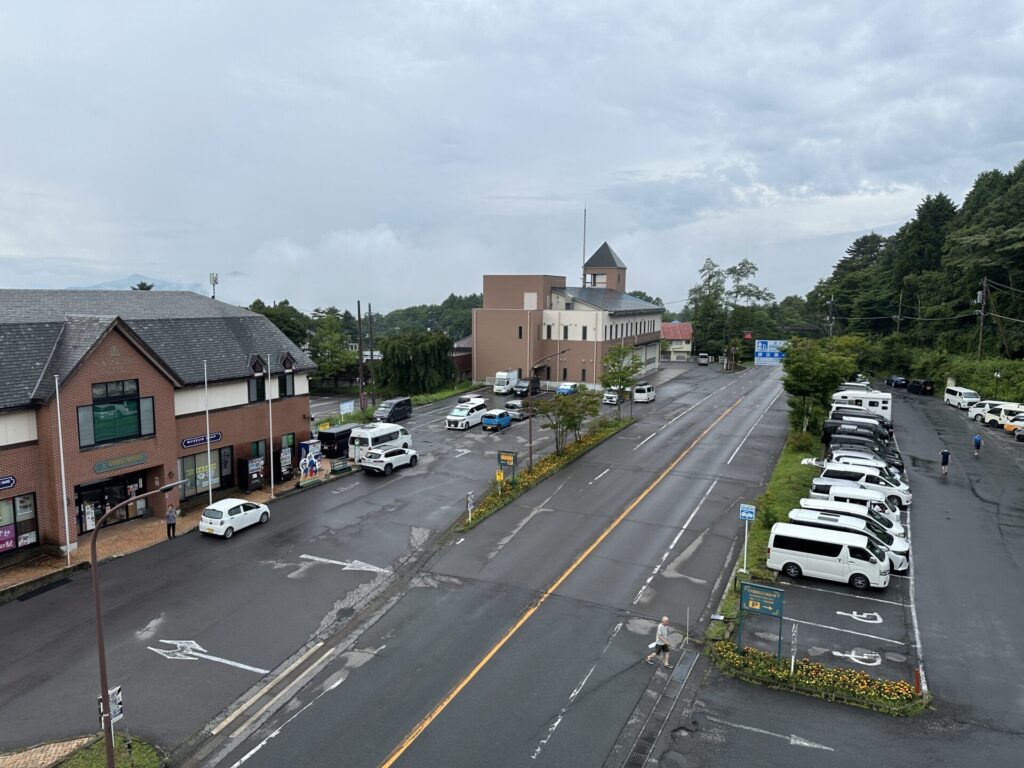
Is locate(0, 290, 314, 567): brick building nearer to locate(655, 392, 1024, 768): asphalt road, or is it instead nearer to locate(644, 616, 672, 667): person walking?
locate(644, 616, 672, 667): person walking

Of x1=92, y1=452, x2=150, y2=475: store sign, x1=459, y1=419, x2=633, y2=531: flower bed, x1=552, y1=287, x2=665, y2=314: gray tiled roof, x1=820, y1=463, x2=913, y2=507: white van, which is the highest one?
x1=552, y1=287, x2=665, y2=314: gray tiled roof

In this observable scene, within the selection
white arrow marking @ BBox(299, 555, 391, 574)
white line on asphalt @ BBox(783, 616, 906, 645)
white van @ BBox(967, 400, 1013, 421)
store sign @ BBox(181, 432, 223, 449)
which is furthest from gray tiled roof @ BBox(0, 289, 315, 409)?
white van @ BBox(967, 400, 1013, 421)

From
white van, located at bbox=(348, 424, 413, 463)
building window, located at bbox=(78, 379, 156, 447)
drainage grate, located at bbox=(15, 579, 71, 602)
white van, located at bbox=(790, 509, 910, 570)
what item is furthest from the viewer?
white van, located at bbox=(348, 424, 413, 463)

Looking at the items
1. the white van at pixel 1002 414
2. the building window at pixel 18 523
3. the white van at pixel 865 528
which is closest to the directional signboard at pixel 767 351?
Answer: the white van at pixel 1002 414

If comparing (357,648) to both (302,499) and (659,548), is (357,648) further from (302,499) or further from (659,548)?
(302,499)

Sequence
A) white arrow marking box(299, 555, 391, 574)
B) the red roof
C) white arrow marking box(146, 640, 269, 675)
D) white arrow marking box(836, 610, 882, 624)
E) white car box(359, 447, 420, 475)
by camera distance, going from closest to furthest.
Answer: white arrow marking box(146, 640, 269, 675) → white arrow marking box(836, 610, 882, 624) → white arrow marking box(299, 555, 391, 574) → white car box(359, 447, 420, 475) → the red roof

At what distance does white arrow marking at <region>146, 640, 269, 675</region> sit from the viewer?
1853cm

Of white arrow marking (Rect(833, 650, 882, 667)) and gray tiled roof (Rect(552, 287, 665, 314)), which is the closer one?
white arrow marking (Rect(833, 650, 882, 667))

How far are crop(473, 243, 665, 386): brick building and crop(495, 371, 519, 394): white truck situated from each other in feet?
12.5

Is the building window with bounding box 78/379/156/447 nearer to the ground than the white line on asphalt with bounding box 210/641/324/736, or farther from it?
farther from it

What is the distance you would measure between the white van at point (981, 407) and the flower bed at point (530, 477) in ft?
103

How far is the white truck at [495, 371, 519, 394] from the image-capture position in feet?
227

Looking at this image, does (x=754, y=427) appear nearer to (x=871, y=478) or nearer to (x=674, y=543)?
(x=871, y=478)

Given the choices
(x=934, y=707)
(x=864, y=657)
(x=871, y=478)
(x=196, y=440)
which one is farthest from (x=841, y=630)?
(x=196, y=440)
